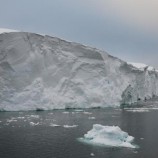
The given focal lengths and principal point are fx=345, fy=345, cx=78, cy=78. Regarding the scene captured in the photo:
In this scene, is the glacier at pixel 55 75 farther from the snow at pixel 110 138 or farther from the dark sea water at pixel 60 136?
the snow at pixel 110 138

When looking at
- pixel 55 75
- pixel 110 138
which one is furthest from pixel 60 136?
pixel 55 75

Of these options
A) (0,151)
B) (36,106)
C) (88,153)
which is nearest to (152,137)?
(88,153)

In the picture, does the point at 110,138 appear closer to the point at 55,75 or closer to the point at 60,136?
the point at 60,136

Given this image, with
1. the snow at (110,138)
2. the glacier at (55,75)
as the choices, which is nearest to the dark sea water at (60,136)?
the snow at (110,138)

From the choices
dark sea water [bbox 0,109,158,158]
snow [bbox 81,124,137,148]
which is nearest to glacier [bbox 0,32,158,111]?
dark sea water [bbox 0,109,158,158]

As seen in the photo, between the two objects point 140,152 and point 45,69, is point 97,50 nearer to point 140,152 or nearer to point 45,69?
point 45,69

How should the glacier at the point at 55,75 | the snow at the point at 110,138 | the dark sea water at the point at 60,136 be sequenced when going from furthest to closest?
the glacier at the point at 55,75
the snow at the point at 110,138
the dark sea water at the point at 60,136
